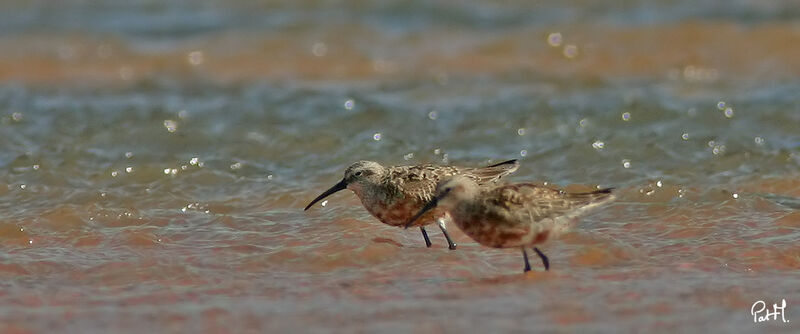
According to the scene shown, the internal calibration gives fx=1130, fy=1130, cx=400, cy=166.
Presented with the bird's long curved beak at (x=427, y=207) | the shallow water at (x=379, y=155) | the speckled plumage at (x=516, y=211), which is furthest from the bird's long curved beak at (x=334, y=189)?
the speckled plumage at (x=516, y=211)

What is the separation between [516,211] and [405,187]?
118 centimetres

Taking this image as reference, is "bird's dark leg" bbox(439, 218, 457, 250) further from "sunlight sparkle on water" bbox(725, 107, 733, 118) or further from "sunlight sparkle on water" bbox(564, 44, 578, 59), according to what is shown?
"sunlight sparkle on water" bbox(564, 44, 578, 59)

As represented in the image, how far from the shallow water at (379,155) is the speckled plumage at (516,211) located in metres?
0.22

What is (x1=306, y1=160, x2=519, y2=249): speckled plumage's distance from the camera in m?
6.70

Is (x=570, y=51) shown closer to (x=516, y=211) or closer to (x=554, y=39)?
(x=554, y=39)

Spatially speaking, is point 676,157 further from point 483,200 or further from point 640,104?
point 483,200

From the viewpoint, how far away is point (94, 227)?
7.07 metres

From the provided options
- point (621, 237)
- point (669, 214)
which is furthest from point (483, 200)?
point (669, 214)
